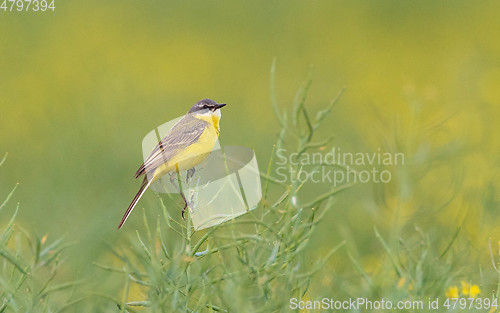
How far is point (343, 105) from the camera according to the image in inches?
382

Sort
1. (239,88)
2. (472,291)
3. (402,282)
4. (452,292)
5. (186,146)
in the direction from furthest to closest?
1. (239,88)
2. (186,146)
3. (452,292)
4. (472,291)
5. (402,282)

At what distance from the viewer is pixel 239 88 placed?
8672mm

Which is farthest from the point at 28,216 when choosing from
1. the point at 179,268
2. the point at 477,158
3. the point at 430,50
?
the point at 430,50

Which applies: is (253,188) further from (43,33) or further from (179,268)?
(43,33)

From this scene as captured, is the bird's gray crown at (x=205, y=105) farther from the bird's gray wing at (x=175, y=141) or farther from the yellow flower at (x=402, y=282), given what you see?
the yellow flower at (x=402, y=282)

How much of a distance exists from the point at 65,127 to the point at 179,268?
655 centimetres

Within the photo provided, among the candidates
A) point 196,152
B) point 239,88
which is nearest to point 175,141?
point 196,152

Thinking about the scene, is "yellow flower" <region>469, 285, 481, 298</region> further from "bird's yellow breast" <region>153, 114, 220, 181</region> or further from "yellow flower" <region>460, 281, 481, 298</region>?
"bird's yellow breast" <region>153, 114, 220, 181</region>

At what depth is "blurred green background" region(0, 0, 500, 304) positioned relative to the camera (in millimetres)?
5574

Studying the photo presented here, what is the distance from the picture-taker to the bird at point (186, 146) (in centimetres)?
306

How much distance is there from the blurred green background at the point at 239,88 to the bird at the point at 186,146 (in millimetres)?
570

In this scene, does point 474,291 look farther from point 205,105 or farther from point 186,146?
point 205,105

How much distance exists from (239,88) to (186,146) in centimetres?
542

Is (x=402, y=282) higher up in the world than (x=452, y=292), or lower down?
higher up
